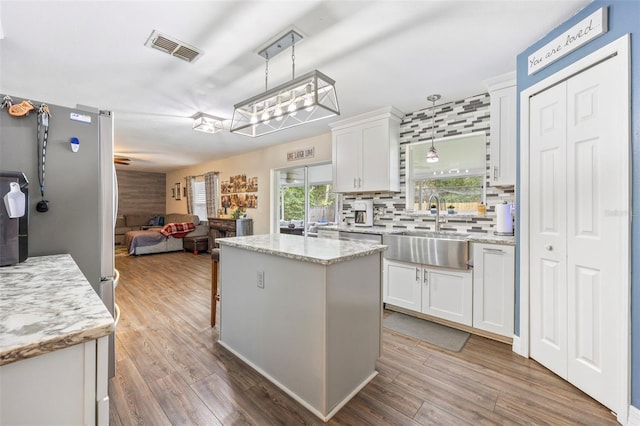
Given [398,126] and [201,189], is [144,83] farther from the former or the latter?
[201,189]

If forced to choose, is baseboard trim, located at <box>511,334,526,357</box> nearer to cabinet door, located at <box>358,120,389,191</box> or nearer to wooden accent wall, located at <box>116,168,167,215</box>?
cabinet door, located at <box>358,120,389,191</box>

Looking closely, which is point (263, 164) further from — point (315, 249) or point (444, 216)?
point (315, 249)

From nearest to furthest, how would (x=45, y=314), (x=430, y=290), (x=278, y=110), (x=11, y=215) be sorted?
1. (x=45, y=314)
2. (x=11, y=215)
3. (x=278, y=110)
4. (x=430, y=290)

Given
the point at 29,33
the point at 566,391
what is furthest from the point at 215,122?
the point at 566,391

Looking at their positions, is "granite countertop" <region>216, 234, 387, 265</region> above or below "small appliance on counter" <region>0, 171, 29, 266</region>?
below

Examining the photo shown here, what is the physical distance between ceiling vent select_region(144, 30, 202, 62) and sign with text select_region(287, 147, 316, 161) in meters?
2.84

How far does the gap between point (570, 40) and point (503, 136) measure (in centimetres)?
93

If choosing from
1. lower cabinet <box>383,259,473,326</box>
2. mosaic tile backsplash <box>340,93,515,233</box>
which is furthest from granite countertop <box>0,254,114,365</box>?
mosaic tile backsplash <box>340,93,515,233</box>

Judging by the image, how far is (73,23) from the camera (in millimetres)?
1880

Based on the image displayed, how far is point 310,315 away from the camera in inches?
65.7

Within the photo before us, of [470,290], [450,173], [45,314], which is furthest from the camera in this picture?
[450,173]

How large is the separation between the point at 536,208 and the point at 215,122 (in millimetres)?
3756

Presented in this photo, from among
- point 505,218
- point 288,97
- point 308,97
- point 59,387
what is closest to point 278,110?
point 288,97

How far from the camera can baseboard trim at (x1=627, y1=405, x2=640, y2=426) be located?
4.91ft
